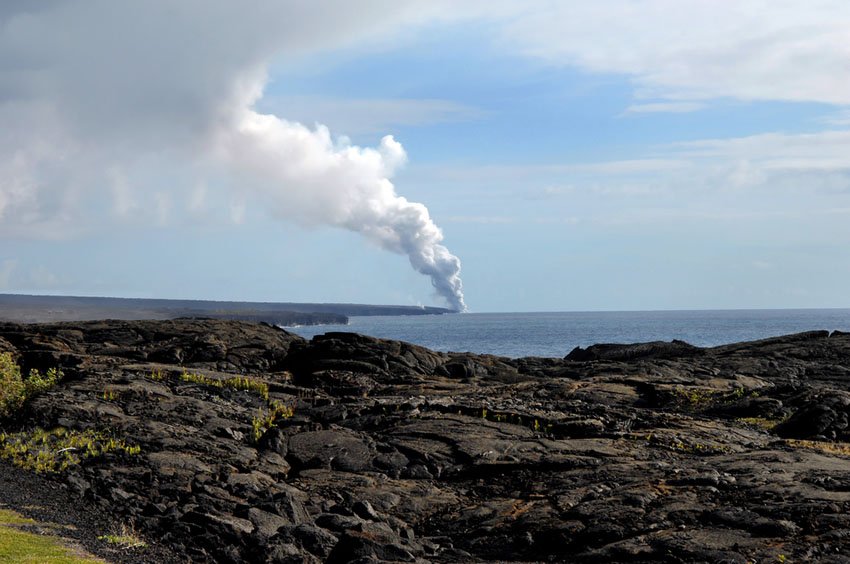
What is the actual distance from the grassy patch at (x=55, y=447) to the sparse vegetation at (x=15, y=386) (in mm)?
4641

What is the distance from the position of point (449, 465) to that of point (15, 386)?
20.1 metres

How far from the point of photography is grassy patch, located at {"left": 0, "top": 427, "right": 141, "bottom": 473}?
28875 mm

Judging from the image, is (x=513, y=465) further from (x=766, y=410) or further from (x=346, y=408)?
(x=766, y=410)

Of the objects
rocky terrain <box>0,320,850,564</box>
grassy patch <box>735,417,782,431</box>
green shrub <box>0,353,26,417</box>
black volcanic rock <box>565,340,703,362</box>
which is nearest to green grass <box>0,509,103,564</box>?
rocky terrain <box>0,320,850,564</box>

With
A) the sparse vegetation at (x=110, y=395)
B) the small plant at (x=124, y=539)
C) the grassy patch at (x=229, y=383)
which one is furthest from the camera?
the grassy patch at (x=229, y=383)

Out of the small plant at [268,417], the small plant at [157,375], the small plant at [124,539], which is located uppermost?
the small plant at [157,375]

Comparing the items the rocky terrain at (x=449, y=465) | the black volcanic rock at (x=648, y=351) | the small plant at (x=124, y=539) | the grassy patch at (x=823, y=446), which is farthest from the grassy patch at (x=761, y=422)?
the black volcanic rock at (x=648, y=351)

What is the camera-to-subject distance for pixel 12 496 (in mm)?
24953

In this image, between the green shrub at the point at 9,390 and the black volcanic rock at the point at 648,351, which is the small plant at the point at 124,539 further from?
the black volcanic rock at the point at 648,351

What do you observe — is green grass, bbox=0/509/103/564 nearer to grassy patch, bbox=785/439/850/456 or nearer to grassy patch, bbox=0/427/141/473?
grassy patch, bbox=0/427/141/473

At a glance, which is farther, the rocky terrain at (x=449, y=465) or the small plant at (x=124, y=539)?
the rocky terrain at (x=449, y=465)

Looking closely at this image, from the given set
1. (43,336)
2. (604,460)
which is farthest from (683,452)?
(43,336)

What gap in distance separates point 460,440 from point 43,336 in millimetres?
39044

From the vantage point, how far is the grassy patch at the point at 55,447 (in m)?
28.9
